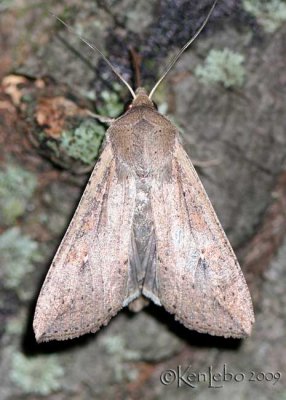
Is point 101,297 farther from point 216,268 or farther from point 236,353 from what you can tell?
point 236,353

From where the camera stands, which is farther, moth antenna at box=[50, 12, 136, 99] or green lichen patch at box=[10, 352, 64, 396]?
green lichen patch at box=[10, 352, 64, 396]

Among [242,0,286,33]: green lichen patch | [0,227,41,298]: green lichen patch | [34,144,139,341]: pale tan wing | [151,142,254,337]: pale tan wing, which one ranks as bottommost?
[0,227,41,298]: green lichen patch

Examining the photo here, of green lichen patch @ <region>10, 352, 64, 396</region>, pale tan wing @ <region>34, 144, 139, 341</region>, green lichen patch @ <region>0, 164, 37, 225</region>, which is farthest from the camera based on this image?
green lichen patch @ <region>10, 352, 64, 396</region>

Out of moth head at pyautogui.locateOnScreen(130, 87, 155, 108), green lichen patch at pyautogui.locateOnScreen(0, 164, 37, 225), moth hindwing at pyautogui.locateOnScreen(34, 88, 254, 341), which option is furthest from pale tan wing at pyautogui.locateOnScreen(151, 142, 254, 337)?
green lichen patch at pyautogui.locateOnScreen(0, 164, 37, 225)

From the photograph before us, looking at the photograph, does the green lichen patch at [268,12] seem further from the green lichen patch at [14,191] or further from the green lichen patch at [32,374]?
the green lichen patch at [32,374]

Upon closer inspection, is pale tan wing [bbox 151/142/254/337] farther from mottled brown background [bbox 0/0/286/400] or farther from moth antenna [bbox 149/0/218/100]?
moth antenna [bbox 149/0/218/100]

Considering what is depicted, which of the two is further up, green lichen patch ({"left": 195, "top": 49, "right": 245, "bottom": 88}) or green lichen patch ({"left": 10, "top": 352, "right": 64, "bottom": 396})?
green lichen patch ({"left": 195, "top": 49, "right": 245, "bottom": 88})
